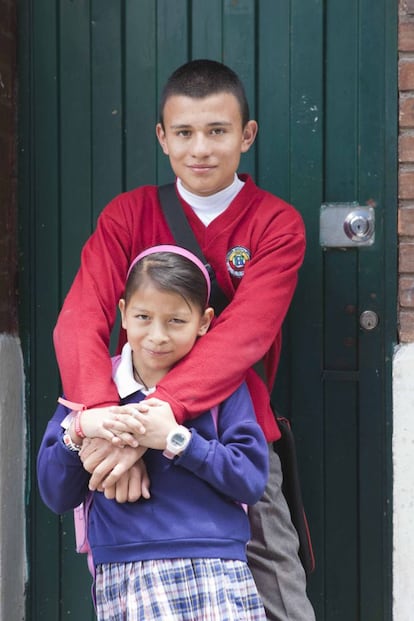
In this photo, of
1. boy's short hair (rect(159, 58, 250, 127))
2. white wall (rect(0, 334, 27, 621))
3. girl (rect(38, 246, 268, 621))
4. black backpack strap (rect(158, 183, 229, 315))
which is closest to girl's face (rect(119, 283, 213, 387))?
girl (rect(38, 246, 268, 621))

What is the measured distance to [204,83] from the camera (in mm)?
3021

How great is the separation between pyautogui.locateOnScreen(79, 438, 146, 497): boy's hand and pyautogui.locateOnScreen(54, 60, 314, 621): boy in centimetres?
19

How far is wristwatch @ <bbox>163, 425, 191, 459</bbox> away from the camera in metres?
2.57

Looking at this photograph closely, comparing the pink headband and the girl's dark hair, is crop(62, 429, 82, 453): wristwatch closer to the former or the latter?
the girl's dark hair

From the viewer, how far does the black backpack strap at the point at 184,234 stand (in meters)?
3.02

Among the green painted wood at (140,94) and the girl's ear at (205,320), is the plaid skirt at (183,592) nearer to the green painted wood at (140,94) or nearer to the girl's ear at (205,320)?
the girl's ear at (205,320)

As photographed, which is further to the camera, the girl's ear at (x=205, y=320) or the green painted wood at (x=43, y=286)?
the green painted wood at (x=43, y=286)

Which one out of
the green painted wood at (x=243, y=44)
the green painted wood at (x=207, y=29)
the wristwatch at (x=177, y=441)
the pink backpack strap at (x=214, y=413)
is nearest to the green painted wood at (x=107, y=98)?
the green painted wood at (x=207, y=29)

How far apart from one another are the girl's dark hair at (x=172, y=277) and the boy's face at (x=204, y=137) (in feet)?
1.22

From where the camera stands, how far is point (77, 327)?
9.46ft

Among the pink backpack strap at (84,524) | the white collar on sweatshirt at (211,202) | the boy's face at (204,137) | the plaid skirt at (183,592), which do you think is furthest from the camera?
the white collar on sweatshirt at (211,202)

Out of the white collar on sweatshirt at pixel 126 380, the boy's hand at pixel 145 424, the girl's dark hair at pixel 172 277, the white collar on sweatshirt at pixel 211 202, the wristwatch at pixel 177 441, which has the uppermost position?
the white collar on sweatshirt at pixel 211 202

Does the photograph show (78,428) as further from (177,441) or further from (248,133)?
(248,133)

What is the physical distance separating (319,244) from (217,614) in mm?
1528
